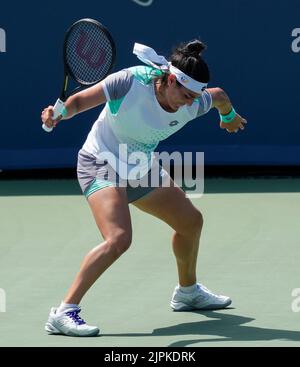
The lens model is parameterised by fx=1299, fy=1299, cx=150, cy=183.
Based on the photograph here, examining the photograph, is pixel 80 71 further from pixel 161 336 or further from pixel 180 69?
pixel 161 336

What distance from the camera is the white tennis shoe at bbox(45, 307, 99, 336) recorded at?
239 inches

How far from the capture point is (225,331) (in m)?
6.25

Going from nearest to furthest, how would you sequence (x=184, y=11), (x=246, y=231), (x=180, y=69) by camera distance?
(x=180, y=69) → (x=246, y=231) → (x=184, y=11)

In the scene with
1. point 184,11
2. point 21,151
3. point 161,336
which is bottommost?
point 161,336

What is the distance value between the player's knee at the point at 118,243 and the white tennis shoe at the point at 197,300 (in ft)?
2.39

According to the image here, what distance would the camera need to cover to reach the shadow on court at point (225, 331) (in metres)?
6.04

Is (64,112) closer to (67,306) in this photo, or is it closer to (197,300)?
(67,306)

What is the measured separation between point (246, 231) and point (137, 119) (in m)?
2.66

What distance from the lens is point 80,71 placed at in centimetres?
644

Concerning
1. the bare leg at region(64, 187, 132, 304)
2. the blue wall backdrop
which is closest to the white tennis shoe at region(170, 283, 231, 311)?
the bare leg at region(64, 187, 132, 304)

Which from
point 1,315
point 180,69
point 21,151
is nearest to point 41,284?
point 1,315

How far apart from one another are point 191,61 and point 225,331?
1.31 meters

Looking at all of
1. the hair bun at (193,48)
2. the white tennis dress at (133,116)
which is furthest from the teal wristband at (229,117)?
the hair bun at (193,48)

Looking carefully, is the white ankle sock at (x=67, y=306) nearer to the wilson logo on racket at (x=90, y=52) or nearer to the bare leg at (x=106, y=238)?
the bare leg at (x=106, y=238)
